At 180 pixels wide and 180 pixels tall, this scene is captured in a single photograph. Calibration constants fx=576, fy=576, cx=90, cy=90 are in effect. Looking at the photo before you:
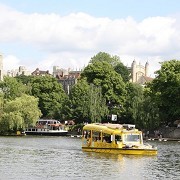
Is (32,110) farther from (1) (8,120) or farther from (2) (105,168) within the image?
(2) (105,168)

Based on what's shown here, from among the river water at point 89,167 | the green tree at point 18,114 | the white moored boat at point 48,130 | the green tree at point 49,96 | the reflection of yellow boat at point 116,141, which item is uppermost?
the green tree at point 49,96

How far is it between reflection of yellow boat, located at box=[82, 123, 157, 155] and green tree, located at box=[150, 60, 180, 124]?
44.5 metres

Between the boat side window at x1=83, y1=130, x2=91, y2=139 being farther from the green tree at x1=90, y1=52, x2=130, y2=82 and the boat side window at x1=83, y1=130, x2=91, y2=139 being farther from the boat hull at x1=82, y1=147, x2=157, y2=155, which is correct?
the green tree at x1=90, y1=52, x2=130, y2=82

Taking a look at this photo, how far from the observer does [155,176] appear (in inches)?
1516

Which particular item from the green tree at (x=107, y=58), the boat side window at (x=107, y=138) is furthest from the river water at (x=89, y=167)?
A: the green tree at (x=107, y=58)

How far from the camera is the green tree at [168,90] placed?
106 meters

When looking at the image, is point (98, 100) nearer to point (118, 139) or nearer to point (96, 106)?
point (96, 106)

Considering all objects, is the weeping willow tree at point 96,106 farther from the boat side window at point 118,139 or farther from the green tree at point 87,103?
the boat side window at point 118,139

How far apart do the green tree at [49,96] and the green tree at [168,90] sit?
3226cm

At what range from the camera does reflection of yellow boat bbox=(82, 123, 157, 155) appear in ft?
186

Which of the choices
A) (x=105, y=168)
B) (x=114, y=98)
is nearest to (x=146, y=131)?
(x=114, y=98)

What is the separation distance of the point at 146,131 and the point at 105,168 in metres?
66.3

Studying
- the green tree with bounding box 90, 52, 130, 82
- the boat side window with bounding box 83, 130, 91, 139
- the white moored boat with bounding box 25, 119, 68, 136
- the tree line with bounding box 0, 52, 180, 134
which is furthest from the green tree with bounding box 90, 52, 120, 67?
the boat side window with bounding box 83, 130, 91, 139

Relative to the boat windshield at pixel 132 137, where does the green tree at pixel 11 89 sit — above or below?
above
